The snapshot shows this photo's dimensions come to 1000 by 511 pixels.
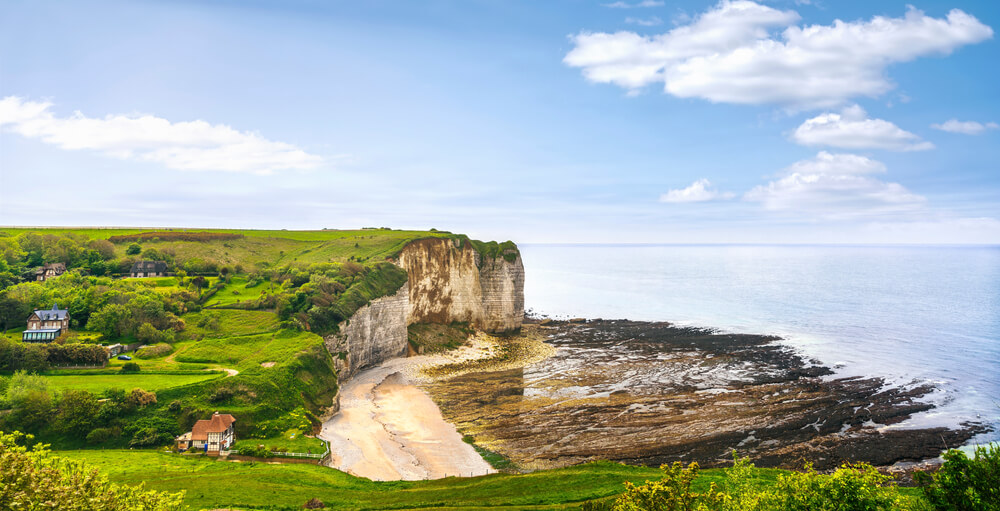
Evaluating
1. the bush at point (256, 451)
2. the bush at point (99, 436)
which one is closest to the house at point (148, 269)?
the bush at point (99, 436)

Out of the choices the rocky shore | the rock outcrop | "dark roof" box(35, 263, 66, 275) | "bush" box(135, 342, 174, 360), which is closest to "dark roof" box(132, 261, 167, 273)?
"dark roof" box(35, 263, 66, 275)

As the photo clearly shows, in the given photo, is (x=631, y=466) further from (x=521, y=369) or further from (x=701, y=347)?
(x=701, y=347)

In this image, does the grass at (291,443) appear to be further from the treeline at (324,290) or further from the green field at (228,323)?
the green field at (228,323)

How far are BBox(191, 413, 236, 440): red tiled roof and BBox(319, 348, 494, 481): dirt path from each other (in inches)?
346

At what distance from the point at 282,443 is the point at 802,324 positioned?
9775 centimetres

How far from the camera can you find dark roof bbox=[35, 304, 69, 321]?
180 feet

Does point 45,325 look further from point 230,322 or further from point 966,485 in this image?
point 966,485

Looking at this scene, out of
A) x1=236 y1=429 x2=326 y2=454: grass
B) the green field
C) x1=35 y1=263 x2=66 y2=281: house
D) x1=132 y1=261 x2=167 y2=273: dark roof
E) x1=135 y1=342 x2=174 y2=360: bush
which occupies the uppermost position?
x1=132 y1=261 x2=167 y2=273: dark roof

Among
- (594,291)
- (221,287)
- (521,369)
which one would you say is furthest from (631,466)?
(594,291)

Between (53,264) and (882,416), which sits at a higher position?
(53,264)

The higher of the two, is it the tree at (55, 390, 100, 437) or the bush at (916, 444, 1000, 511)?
the bush at (916, 444, 1000, 511)

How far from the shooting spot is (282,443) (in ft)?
139

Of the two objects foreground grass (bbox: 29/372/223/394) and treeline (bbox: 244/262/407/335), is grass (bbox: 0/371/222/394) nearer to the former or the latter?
foreground grass (bbox: 29/372/223/394)

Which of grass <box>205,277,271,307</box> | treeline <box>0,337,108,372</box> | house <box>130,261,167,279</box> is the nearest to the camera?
treeline <box>0,337,108,372</box>
